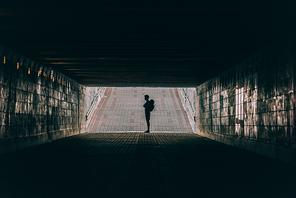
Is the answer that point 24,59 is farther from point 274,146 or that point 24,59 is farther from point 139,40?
point 274,146

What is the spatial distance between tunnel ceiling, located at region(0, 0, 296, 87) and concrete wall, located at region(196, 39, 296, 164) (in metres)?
0.41

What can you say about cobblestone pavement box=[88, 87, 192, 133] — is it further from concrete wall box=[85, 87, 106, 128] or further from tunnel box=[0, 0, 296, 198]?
tunnel box=[0, 0, 296, 198]

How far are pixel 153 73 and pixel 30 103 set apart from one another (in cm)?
467

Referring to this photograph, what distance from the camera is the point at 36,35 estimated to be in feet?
20.0

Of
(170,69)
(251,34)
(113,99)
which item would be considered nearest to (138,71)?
(170,69)

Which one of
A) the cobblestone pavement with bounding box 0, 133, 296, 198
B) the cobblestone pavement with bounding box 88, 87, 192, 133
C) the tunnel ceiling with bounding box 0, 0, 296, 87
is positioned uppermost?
the tunnel ceiling with bounding box 0, 0, 296, 87

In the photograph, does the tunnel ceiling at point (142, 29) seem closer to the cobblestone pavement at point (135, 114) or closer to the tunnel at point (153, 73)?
the tunnel at point (153, 73)

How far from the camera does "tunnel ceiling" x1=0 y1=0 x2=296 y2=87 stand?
4566mm

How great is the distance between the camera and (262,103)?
280 inches

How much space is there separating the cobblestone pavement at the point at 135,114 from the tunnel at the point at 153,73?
5.48 m

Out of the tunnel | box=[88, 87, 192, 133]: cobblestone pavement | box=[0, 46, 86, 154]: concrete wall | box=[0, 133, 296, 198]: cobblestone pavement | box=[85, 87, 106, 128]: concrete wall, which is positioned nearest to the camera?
box=[0, 133, 296, 198]: cobblestone pavement

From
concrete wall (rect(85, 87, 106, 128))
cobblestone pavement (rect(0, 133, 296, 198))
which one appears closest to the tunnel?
cobblestone pavement (rect(0, 133, 296, 198))

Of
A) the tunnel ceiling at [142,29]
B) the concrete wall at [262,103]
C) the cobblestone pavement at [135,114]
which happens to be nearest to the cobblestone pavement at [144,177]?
the concrete wall at [262,103]

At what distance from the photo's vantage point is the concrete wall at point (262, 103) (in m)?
5.74
